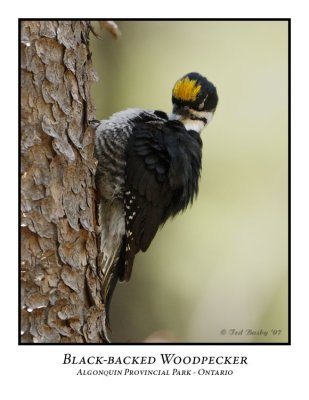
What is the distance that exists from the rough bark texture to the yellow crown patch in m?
0.59

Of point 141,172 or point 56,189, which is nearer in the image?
point 56,189

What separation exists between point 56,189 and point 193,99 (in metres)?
0.95

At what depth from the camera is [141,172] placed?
8.36ft

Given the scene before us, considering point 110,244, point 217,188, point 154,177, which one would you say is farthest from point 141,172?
point 217,188

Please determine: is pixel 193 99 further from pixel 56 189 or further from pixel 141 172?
pixel 56 189

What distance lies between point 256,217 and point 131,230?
1602mm

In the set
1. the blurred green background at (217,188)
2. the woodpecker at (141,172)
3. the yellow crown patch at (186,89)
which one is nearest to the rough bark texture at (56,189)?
the woodpecker at (141,172)

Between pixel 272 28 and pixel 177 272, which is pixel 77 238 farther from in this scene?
pixel 177 272

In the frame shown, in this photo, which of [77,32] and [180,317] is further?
[180,317]

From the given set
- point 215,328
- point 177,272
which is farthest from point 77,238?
point 177,272

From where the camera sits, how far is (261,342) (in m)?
2.43

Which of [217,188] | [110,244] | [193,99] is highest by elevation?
[193,99]

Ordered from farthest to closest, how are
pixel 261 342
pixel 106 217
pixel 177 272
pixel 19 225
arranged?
pixel 177 272, pixel 106 217, pixel 261 342, pixel 19 225

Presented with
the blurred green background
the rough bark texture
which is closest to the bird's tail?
the rough bark texture
